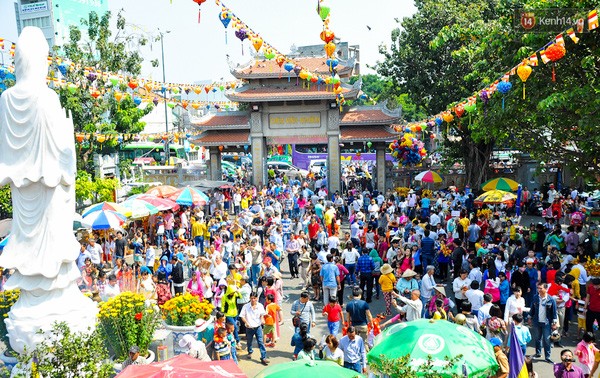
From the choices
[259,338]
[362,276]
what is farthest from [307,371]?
[362,276]

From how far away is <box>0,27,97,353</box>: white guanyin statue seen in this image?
8.41 m

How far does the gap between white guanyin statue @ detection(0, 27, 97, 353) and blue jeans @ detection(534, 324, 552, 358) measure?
7380 millimetres

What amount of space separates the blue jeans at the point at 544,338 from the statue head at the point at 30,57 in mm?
9110

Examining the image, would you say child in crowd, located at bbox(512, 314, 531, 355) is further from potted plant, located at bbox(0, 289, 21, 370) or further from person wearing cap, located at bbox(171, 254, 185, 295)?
potted plant, located at bbox(0, 289, 21, 370)

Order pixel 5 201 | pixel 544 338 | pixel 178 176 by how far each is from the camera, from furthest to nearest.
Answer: pixel 178 176 < pixel 5 201 < pixel 544 338

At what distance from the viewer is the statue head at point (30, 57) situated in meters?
8.58

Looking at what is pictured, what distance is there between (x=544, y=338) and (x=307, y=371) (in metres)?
5.64

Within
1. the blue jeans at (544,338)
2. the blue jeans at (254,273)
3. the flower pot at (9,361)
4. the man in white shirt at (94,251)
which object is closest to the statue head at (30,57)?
the flower pot at (9,361)

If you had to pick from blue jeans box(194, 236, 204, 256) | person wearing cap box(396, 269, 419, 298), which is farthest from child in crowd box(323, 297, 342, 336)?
blue jeans box(194, 236, 204, 256)

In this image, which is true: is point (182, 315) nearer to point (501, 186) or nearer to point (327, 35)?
point (327, 35)

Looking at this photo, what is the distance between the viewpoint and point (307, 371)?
6.11m

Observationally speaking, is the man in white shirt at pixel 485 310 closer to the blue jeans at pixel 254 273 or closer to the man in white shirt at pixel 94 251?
the blue jeans at pixel 254 273

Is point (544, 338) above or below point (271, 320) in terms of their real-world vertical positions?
below

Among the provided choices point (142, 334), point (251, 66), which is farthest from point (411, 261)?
point (251, 66)
